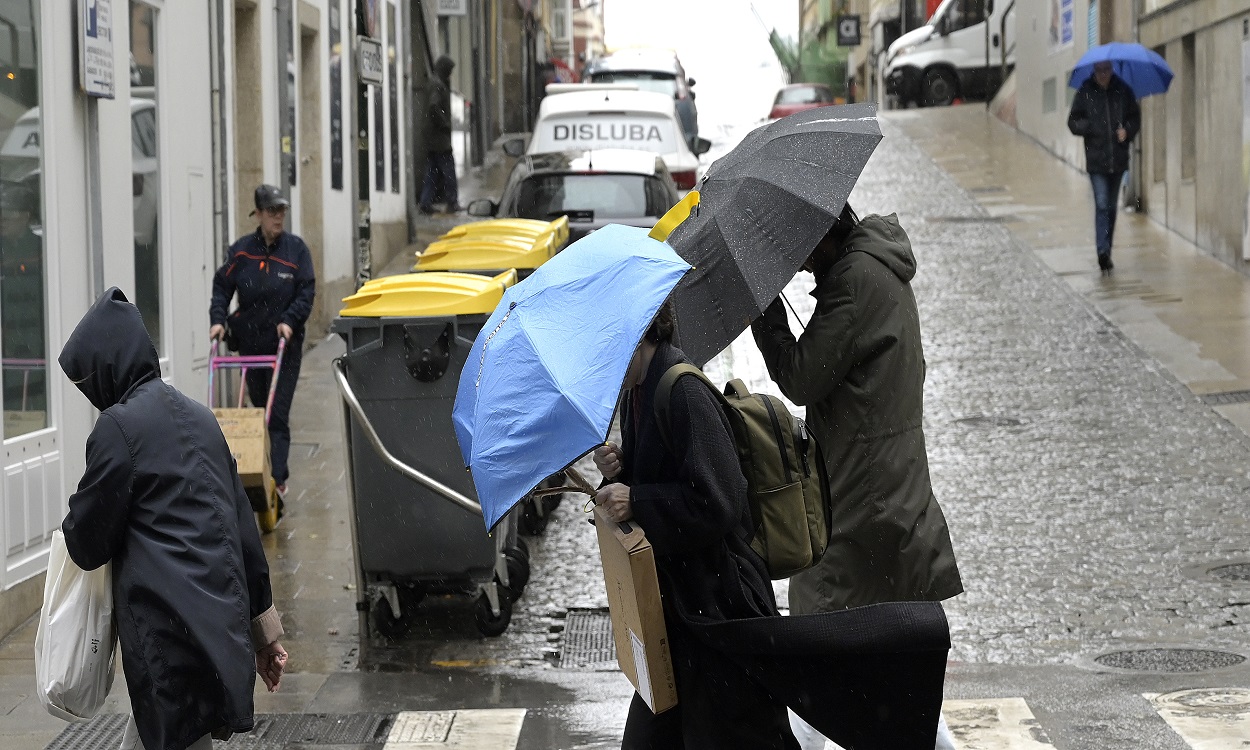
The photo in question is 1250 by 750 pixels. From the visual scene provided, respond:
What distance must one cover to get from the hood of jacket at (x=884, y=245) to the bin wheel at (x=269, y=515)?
4949 mm

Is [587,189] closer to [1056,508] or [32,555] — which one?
[1056,508]

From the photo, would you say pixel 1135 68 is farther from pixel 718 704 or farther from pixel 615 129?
pixel 718 704

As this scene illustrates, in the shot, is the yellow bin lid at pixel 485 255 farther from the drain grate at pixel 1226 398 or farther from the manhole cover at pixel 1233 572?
the drain grate at pixel 1226 398

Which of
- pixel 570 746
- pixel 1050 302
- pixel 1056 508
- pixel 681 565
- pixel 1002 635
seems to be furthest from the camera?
pixel 1050 302

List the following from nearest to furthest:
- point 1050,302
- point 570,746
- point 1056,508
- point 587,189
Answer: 1. point 570,746
2. point 1056,508
3. point 587,189
4. point 1050,302

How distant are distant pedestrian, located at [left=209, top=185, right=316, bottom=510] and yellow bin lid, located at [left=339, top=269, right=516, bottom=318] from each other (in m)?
2.40

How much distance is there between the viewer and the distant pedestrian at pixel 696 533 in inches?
143

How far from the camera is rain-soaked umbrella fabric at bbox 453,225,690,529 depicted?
3.45 m

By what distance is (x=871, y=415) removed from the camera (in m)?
4.44

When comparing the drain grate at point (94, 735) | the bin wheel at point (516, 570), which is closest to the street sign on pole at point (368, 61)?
the bin wheel at point (516, 570)

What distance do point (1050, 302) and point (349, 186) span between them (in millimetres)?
7174

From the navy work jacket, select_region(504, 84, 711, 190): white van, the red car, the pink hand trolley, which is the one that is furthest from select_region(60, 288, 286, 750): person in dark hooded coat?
the red car

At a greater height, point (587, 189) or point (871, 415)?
point (587, 189)

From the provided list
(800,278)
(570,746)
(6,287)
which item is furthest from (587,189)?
(570,746)
